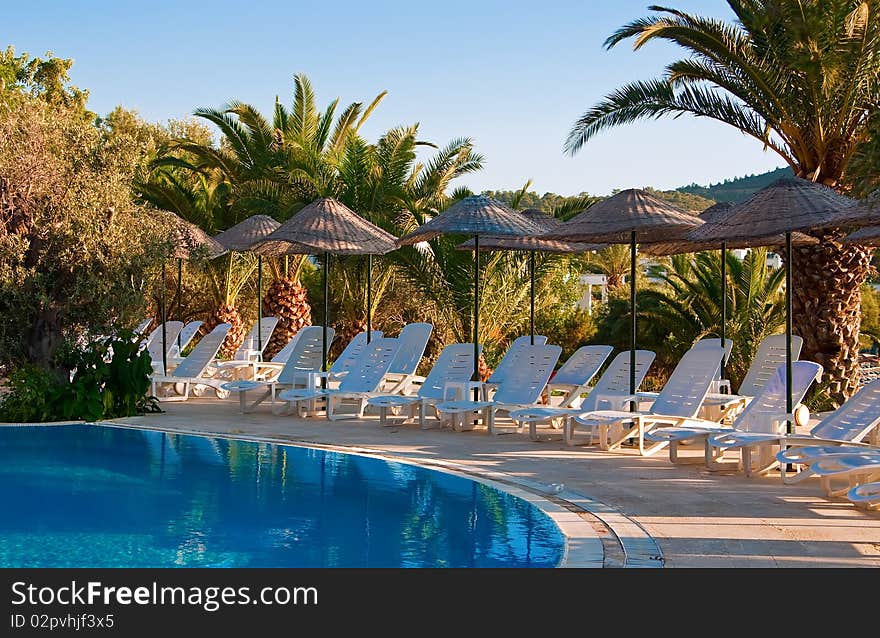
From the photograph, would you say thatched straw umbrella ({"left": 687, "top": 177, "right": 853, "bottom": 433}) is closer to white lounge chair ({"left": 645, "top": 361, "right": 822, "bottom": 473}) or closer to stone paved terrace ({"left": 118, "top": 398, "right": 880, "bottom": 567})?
white lounge chair ({"left": 645, "top": 361, "right": 822, "bottom": 473})

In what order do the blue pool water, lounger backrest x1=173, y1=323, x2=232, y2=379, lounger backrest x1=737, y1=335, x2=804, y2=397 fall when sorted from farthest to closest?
lounger backrest x1=173, y1=323, x2=232, y2=379, lounger backrest x1=737, y1=335, x2=804, y2=397, the blue pool water

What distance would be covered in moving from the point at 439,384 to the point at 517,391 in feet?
4.42

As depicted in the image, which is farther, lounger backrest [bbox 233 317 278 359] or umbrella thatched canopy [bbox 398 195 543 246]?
lounger backrest [bbox 233 317 278 359]

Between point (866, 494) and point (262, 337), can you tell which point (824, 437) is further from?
point (262, 337)

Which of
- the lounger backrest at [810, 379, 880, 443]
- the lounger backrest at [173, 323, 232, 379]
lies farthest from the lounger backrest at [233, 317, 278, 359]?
the lounger backrest at [810, 379, 880, 443]

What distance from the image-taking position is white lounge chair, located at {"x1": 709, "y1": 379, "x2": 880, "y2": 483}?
348 inches

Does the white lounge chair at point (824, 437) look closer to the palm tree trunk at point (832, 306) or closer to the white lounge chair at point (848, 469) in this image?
the white lounge chair at point (848, 469)

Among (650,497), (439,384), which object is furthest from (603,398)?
(650,497)

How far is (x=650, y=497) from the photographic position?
849 cm

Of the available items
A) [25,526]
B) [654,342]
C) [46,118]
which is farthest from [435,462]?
[654,342]

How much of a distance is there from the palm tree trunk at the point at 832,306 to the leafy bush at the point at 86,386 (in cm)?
953

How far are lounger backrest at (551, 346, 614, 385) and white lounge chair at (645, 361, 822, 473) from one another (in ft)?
8.79

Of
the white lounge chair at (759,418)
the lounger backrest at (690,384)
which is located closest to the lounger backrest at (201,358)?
the lounger backrest at (690,384)

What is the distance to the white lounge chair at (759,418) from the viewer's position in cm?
992
